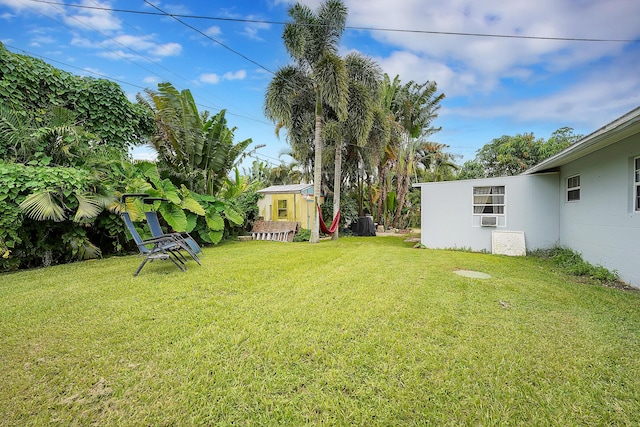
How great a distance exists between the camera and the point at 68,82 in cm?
721

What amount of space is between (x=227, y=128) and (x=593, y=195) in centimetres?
1118

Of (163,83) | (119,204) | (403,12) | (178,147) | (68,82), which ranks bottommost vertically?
(119,204)

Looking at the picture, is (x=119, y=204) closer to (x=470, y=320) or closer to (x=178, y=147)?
(x=178, y=147)

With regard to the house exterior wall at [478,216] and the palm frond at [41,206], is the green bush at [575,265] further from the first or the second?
the palm frond at [41,206]

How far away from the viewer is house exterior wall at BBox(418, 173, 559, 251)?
8.36m

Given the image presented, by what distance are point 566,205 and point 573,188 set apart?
52 cm

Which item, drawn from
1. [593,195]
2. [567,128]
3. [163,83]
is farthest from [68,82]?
[567,128]

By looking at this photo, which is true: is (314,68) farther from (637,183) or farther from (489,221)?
(637,183)

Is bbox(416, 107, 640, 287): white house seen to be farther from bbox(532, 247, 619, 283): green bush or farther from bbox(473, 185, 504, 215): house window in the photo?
bbox(532, 247, 619, 283): green bush

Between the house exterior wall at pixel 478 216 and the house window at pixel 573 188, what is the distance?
1.92 ft

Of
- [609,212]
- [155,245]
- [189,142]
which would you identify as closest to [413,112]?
[609,212]

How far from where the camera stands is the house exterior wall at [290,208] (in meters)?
13.2

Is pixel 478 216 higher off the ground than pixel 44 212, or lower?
lower

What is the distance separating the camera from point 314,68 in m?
10.9
